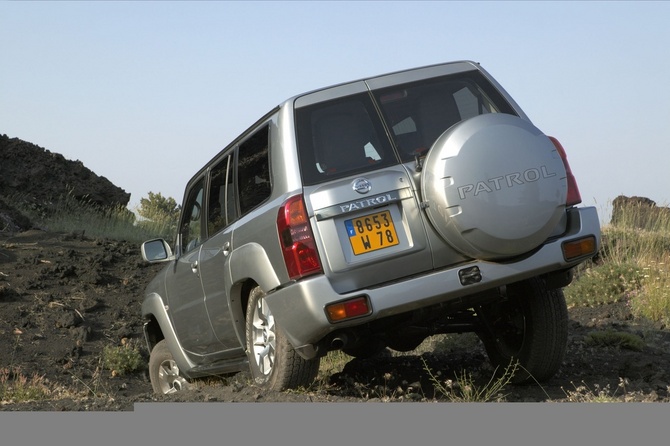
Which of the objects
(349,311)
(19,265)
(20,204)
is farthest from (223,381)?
(20,204)

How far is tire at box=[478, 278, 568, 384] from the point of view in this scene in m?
7.20

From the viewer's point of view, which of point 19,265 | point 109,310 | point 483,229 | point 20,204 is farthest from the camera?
point 20,204

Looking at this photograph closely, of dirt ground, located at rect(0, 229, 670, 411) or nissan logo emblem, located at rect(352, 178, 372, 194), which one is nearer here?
nissan logo emblem, located at rect(352, 178, 372, 194)

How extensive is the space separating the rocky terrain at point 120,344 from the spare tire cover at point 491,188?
1081mm

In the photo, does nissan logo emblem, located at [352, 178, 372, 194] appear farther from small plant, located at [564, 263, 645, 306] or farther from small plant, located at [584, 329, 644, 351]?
small plant, located at [564, 263, 645, 306]

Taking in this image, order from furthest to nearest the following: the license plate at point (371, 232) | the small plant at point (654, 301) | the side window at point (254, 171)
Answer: the small plant at point (654, 301)
the side window at point (254, 171)
the license plate at point (371, 232)

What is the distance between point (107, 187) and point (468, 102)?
21.8 metres

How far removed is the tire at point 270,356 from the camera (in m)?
6.67

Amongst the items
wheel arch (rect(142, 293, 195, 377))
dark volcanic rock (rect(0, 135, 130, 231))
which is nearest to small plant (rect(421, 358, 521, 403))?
wheel arch (rect(142, 293, 195, 377))

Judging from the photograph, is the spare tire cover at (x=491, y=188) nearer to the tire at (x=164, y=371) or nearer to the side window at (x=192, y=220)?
the side window at (x=192, y=220)

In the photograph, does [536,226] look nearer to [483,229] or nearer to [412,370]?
[483,229]

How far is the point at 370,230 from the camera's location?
624 centimetres

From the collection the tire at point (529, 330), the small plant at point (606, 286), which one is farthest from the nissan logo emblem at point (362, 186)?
the small plant at point (606, 286)

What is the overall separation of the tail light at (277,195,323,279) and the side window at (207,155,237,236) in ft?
4.32
